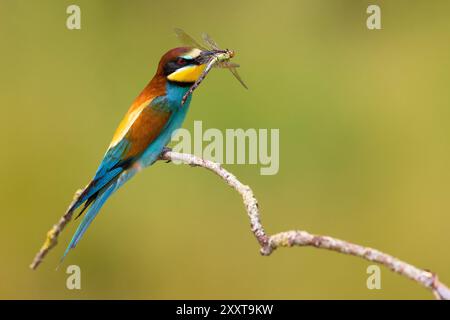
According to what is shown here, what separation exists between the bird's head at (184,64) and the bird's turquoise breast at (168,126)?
36 millimetres

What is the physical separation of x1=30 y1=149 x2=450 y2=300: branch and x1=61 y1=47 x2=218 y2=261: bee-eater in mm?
403

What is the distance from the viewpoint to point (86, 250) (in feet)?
11.2

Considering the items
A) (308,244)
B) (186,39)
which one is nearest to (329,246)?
(308,244)

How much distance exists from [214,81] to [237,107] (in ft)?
0.63

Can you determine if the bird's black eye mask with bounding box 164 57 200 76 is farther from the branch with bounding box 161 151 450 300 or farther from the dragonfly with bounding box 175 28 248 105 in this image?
the branch with bounding box 161 151 450 300

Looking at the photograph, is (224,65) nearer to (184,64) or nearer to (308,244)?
(184,64)

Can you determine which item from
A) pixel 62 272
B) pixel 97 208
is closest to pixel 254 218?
pixel 97 208

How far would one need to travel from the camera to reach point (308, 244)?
1332mm

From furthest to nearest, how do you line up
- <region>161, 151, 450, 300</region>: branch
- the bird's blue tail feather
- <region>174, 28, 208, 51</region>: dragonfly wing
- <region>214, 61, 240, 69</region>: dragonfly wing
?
1. <region>174, 28, 208, 51</region>: dragonfly wing
2. <region>214, 61, 240, 69</region>: dragonfly wing
3. the bird's blue tail feather
4. <region>161, 151, 450, 300</region>: branch

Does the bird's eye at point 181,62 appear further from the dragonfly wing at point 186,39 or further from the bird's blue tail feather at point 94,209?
the bird's blue tail feather at point 94,209

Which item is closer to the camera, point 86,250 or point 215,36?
point 86,250

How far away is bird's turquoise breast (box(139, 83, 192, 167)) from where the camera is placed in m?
2.34

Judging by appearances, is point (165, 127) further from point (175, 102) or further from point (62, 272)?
point (62, 272)

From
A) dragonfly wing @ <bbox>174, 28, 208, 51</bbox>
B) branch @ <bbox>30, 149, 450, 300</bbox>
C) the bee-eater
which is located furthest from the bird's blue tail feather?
dragonfly wing @ <bbox>174, 28, 208, 51</bbox>
